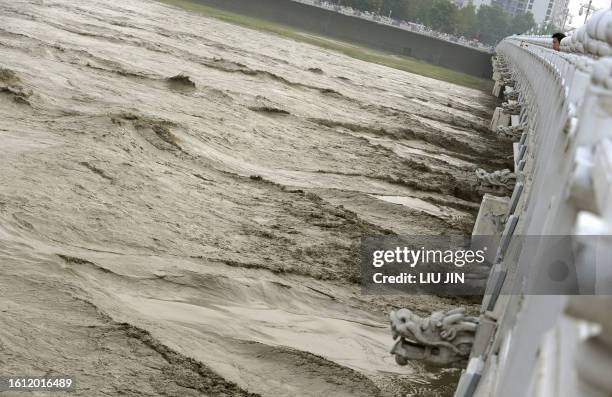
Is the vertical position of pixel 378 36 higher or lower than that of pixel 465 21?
lower

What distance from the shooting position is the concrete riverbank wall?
224 ft

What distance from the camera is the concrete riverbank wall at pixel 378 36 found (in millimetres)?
68125

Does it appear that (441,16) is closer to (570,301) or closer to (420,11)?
(420,11)

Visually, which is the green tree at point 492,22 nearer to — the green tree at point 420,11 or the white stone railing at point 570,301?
the green tree at point 420,11

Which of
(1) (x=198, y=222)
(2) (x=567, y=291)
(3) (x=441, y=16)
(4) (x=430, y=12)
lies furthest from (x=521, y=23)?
(2) (x=567, y=291)

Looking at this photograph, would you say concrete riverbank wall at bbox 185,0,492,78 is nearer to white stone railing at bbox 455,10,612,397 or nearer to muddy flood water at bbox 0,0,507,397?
muddy flood water at bbox 0,0,507,397

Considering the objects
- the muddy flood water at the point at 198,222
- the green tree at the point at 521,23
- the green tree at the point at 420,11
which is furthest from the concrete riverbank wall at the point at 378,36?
the green tree at the point at 521,23

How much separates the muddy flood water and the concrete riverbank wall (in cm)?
4739

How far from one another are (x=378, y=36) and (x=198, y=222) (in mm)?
62140

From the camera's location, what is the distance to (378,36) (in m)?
70.1

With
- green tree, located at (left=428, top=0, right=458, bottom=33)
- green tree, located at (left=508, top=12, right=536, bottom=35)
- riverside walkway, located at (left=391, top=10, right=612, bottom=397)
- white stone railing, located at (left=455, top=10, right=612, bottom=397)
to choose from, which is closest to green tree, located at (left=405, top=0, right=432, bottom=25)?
green tree, located at (left=428, top=0, right=458, bottom=33)

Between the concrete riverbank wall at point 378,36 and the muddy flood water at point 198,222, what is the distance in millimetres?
47391

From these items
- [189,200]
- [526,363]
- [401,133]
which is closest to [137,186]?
[189,200]

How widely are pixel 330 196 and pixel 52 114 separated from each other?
3918 mm
